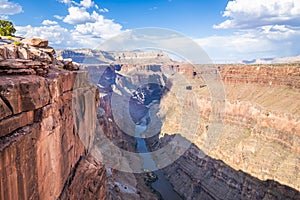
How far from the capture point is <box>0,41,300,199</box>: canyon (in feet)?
34.1

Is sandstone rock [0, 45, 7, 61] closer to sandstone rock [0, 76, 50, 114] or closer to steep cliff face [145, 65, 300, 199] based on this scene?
sandstone rock [0, 76, 50, 114]

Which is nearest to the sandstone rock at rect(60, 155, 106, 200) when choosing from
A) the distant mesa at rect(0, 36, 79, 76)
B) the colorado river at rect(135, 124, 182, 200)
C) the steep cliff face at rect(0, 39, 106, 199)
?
the steep cliff face at rect(0, 39, 106, 199)

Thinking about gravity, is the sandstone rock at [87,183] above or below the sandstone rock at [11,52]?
below

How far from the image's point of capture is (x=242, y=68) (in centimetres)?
7844

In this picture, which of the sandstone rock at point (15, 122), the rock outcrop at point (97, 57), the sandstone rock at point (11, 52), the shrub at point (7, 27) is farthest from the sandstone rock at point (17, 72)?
the rock outcrop at point (97, 57)

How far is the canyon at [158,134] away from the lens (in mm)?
10406

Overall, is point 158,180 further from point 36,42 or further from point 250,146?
point 36,42

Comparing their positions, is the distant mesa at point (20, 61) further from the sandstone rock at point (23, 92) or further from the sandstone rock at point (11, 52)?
the sandstone rock at point (23, 92)

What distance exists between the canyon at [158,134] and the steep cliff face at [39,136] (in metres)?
0.04

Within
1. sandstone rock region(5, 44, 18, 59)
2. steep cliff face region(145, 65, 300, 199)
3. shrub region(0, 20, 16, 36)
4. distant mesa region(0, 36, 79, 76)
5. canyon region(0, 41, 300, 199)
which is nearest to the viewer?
canyon region(0, 41, 300, 199)

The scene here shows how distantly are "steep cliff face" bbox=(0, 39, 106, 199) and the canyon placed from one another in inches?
1.6

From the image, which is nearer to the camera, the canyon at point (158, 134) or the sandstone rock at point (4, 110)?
the sandstone rock at point (4, 110)

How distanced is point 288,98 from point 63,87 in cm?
5581

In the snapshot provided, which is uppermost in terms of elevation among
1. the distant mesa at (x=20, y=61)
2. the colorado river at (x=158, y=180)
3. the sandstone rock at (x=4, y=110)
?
the distant mesa at (x=20, y=61)
